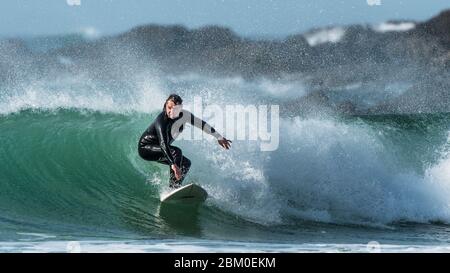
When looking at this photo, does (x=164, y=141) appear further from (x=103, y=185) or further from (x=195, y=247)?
(x=103, y=185)

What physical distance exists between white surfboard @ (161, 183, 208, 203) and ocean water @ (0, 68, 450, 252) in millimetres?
145

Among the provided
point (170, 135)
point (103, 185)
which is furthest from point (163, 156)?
point (103, 185)

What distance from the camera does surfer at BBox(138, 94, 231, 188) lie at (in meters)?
9.30

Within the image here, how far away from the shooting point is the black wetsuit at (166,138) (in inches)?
368

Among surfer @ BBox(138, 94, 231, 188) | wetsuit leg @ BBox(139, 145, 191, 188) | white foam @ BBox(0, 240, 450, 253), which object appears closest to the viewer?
white foam @ BBox(0, 240, 450, 253)

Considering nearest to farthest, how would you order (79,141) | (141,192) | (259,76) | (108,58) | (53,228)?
(53,228) < (141,192) < (79,141) < (108,58) < (259,76)

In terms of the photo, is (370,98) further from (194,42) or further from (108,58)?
(108,58)

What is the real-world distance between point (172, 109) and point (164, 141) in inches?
17.0

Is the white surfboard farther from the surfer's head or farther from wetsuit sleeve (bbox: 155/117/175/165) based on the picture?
the surfer's head

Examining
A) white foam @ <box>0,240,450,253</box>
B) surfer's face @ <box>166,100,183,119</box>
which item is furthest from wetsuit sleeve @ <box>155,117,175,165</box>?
white foam @ <box>0,240,450,253</box>

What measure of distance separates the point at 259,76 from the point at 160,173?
16892mm

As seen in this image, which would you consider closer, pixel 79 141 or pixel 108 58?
pixel 79 141

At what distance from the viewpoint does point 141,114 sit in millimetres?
14828
